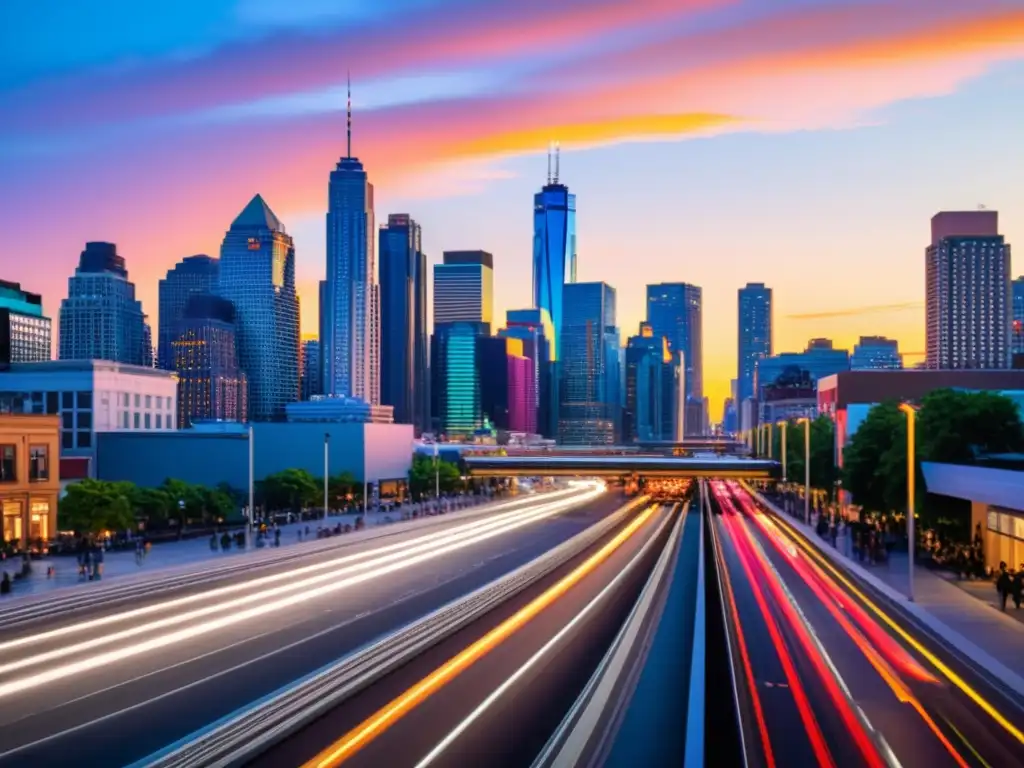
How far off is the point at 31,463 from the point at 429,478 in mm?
71190

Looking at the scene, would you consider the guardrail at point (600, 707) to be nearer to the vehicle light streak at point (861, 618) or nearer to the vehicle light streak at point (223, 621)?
the vehicle light streak at point (861, 618)

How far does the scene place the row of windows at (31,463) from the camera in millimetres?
67562

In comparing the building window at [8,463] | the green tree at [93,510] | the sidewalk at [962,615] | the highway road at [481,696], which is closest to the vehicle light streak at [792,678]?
the sidewalk at [962,615]

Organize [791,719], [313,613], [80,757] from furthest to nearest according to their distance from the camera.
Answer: [313,613], [791,719], [80,757]

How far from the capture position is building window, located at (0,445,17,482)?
67.4 m

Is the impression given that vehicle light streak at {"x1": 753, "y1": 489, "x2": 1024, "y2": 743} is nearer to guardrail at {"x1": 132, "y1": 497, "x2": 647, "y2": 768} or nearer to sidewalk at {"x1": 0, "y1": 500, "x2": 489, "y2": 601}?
guardrail at {"x1": 132, "y1": 497, "x2": 647, "y2": 768}

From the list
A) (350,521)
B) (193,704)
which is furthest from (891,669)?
(350,521)

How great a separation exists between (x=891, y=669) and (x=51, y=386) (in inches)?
4424

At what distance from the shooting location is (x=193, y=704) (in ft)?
82.9

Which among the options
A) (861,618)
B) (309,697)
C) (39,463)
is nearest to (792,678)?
(861,618)

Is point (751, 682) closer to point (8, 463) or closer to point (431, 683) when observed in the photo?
point (431, 683)

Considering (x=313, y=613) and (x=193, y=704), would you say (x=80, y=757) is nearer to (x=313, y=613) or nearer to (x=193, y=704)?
(x=193, y=704)

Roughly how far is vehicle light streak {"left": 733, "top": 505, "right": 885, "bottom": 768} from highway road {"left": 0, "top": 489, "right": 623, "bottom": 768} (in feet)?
40.7

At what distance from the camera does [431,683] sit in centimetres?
2680
